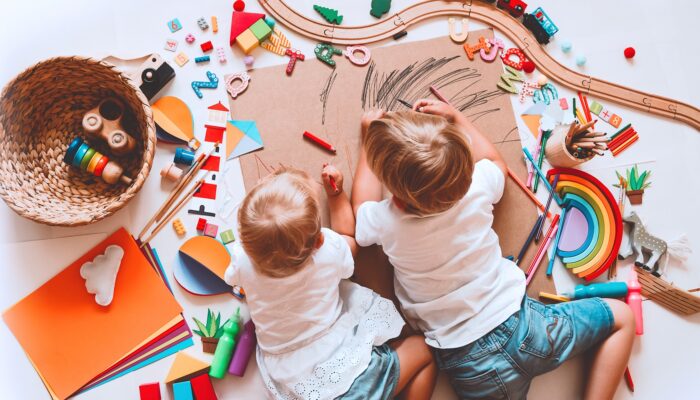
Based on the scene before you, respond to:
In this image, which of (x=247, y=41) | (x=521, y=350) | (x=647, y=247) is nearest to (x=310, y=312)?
(x=521, y=350)

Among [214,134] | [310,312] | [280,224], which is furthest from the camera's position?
[214,134]

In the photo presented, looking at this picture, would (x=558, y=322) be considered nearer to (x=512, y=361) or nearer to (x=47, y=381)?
(x=512, y=361)

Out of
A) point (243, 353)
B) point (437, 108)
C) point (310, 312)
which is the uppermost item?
point (437, 108)

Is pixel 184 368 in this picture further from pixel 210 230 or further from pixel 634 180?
pixel 634 180

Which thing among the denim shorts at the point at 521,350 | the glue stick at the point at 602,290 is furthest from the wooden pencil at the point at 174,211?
the glue stick at the point at 602,290

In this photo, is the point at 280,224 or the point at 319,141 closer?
the point at 280,224

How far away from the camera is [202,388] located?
969mm

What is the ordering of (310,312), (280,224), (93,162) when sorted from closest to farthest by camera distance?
1. (280,224)
2. (310,312)
3. (93,162)

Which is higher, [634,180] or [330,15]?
[330,15]

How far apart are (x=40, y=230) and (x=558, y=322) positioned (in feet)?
3.40

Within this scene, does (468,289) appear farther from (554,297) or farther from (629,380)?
(629,380)

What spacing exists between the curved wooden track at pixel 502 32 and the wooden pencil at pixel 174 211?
41 centimetres

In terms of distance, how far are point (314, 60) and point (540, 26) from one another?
507 millimetres

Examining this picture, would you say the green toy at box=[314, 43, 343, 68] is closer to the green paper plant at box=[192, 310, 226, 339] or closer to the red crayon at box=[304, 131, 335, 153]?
the red crayon at box=[304, 131, 335, 153]
